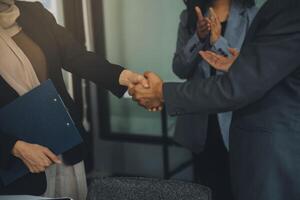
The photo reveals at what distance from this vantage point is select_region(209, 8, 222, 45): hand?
5.22 ft

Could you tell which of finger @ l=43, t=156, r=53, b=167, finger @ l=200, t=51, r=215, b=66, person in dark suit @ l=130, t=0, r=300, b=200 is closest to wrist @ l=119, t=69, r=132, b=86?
person in dark suit @ l=130, t=0, r=300, b=200

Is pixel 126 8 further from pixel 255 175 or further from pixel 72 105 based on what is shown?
pixel 255 175

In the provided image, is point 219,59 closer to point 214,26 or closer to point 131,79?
point 214,26

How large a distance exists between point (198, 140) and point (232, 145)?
23 cm

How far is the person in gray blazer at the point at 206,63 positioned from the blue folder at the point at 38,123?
0.47m

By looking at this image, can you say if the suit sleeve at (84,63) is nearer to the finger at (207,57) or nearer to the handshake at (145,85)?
the handshake at (145,85)

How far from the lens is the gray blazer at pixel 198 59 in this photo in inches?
61.7

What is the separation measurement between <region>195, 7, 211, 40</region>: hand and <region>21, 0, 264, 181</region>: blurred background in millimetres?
68

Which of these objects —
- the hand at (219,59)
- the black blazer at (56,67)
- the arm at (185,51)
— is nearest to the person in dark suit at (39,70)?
the black blazer at (56,67)

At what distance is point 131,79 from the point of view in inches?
64.4

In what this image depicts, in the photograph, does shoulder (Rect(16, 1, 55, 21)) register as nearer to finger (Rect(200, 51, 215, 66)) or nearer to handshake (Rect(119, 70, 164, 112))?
handshake (Rect(119, 70, 164, 112))

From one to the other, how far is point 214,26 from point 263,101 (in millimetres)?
362

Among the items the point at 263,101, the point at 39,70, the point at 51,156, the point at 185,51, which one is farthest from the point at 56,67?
the point at 263,101

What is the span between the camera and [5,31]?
4.49ft
